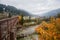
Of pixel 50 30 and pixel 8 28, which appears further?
pixel 50 30

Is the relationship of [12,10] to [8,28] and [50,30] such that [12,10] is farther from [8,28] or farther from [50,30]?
[50,30]

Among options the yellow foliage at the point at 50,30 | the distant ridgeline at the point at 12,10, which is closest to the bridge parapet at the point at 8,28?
the distant ridgeline at the point at 12,10

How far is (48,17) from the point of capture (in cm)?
356

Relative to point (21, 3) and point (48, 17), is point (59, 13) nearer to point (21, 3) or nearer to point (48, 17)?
point (48, 17)

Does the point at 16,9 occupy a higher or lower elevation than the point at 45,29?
higher

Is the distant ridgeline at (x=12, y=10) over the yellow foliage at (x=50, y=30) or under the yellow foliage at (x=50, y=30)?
over

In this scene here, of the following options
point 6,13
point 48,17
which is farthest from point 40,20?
point 6,13

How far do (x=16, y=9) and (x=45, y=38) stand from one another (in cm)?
74

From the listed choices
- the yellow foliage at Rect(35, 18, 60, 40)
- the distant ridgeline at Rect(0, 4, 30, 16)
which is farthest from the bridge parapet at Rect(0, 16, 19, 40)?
the yellow foliage at Rect(35, 18, 60, 40)

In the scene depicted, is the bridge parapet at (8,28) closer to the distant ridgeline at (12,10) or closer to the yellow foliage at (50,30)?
the distant ridgeline at (12,10)

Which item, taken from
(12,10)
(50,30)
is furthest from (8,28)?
(50,30)

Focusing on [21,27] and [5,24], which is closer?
[5,24]

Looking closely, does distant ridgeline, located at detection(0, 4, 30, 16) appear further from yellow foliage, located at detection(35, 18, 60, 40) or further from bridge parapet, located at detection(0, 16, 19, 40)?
yellow foliage, located at detection(35, 18, 60, 40)

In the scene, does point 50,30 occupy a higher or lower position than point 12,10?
lower
